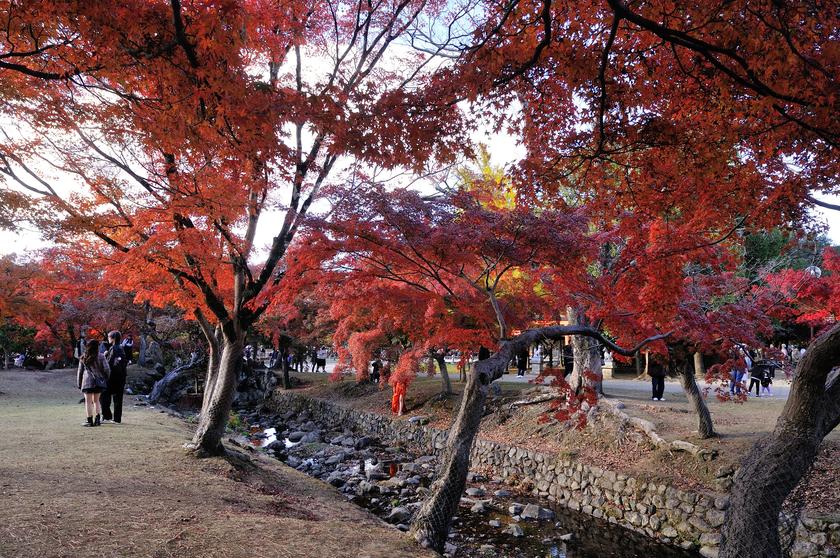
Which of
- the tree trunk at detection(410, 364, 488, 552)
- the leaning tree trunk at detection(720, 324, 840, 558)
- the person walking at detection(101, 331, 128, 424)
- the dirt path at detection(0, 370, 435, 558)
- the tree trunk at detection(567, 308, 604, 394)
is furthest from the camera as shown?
the tree trunk at detection(567, 308, 604, 394)

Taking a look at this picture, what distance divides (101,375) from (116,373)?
2.77 feet

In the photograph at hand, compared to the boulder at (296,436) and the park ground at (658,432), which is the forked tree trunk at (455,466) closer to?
the park ground at (658,432)

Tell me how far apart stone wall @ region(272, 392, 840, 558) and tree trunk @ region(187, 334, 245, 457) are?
22.2 feet

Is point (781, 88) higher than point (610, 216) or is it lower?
higher

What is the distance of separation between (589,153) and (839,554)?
237 inches

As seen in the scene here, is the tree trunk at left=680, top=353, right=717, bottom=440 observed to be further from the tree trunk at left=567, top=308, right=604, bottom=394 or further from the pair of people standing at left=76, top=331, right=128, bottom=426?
the pair of people standing at left=76, top=331, right=128, bottom=426

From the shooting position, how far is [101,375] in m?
9.71

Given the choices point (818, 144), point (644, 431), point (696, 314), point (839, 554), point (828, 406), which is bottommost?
point (839, 554)

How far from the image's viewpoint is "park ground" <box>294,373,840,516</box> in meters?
8.35

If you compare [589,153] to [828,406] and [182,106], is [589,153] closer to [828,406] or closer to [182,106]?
[828,406]

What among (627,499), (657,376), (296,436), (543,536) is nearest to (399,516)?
(543,536)

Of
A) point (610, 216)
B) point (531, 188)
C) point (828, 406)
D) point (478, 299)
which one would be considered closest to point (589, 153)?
point (531, 188)

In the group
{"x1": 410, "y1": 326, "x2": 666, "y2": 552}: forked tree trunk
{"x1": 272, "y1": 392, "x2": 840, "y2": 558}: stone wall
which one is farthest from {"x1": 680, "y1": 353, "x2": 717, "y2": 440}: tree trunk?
{"x1": 410, "y1": 326, "x2": 666, "y2": 552}: forked tree trunk

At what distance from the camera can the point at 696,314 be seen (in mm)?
9055
